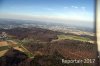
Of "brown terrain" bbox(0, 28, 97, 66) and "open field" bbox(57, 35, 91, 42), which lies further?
"open field" bbox(57, 35, 91, 42)

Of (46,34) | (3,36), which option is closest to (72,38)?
(46,34)

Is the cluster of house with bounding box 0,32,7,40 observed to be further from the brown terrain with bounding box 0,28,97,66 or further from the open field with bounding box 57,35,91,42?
the open field with bounding box 57,35,91,42

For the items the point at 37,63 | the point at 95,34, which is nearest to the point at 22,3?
→ the point at 37,63

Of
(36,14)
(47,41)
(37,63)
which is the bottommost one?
(37,63)

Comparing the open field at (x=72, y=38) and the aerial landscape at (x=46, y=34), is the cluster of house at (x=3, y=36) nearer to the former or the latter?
the aerial landscape at (x=46, y=34)

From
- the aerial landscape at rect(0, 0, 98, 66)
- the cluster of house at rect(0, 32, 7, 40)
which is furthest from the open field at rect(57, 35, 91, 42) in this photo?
the cluster of house at rect(0, 32, 7, 40)

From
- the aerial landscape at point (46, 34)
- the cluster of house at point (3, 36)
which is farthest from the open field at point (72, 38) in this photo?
the cluster of house at point (3, 36)

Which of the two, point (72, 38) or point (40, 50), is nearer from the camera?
point (40, 50)

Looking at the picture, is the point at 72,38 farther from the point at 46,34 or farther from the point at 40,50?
the point at 40,50

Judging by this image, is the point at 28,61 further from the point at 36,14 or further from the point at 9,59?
the point at 36,14
